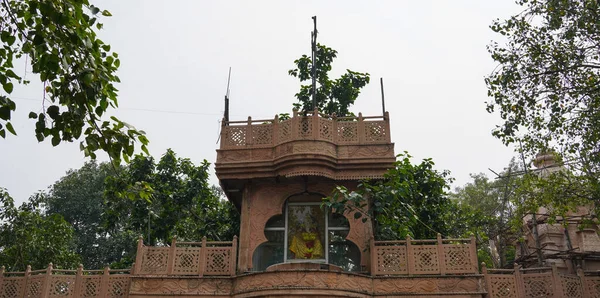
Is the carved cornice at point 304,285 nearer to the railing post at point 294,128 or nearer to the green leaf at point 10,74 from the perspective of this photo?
the railing post at point 294,128

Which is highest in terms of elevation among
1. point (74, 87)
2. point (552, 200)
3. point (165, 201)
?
point (165, 201)

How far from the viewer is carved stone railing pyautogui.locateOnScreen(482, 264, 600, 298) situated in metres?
11.9

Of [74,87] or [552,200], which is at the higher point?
[552,200]

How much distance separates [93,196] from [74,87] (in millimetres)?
35717

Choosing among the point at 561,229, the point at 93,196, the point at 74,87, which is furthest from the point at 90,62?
the point at 93,196

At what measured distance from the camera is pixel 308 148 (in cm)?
1317

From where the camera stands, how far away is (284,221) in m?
13.8

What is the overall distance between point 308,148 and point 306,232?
6.78 feet

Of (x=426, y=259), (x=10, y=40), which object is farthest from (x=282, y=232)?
(x=10, y=40)

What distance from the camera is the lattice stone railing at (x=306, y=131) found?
13.5 m

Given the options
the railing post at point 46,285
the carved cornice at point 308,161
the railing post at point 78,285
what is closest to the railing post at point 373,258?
the carved cornice at point 308,161

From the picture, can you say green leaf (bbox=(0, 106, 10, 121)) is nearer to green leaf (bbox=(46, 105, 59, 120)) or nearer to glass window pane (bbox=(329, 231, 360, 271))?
green leaf (bbox=(46, 105, 59, 120))

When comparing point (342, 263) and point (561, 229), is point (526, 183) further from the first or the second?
point (561, 229)

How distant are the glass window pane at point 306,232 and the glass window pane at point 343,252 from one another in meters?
0.26
